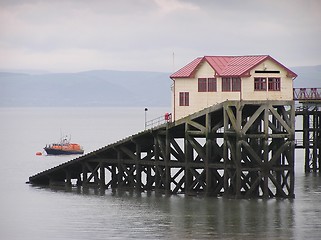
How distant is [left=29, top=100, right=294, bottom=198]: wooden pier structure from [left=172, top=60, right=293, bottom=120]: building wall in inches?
30.9

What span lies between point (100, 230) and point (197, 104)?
14.7 metres

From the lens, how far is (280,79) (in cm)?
7000

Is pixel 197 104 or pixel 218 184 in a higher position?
pixel 197 104

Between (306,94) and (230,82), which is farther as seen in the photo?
(306,94)

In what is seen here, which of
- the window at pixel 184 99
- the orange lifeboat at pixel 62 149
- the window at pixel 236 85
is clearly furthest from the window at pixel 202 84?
the orange lifeboat at pixel 62 149

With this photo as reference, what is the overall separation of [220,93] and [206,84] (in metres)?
1.34

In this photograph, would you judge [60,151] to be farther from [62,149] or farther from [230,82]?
[230,82]

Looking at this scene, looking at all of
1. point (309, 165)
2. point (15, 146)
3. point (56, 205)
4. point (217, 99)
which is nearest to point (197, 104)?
point (217, 99)

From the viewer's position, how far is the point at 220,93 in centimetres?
6988

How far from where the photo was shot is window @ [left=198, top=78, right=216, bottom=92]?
7044 centimetres

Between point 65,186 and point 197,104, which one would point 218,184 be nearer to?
point 197,104

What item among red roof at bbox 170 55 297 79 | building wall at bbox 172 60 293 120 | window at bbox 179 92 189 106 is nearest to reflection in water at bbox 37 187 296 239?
building wall at bbox 172 60 293 120

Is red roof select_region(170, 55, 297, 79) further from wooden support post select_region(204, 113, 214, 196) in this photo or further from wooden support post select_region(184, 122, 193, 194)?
A: wooden support post select_region(184, 122, 193, 194)

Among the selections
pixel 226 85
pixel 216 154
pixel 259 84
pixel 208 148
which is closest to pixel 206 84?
pixel 226 85
